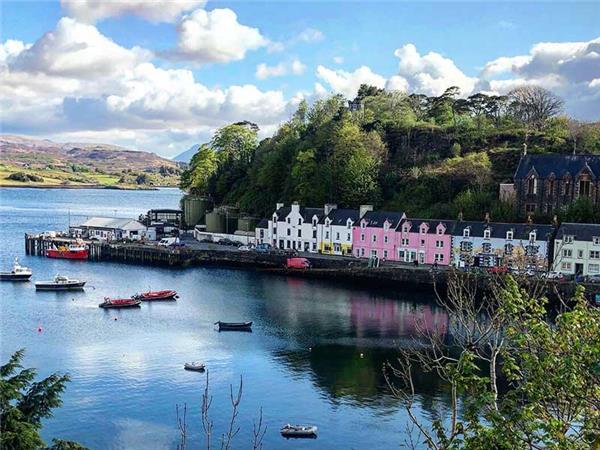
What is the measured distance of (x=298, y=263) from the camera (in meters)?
53.3

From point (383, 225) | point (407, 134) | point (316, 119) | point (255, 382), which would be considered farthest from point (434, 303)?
point (316, 119)

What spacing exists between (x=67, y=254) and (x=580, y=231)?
146ft

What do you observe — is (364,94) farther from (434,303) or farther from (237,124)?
(434,303)

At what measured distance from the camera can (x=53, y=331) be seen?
33719 millimetres

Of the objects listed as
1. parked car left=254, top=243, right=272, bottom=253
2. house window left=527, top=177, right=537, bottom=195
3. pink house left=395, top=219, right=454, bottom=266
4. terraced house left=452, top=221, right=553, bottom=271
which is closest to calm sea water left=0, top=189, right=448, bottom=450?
terraced house left=452, top=221, right=553, bottom=271

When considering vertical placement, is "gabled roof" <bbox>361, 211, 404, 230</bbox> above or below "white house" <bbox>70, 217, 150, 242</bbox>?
above

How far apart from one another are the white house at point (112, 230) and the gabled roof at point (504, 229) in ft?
110

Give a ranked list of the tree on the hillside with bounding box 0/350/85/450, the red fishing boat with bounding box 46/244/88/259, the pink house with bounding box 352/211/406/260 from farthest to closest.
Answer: the red fishing boat with bounding box 46/244/88/259
the pink house with bounding box 352/211/406/260
the tree on the hillside with bounding box 0/350/85/450

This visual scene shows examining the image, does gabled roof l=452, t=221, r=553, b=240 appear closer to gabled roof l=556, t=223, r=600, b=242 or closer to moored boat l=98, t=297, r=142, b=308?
gabled roof l=556, t=223, r=600, b=242

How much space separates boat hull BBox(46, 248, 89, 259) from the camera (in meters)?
62.2

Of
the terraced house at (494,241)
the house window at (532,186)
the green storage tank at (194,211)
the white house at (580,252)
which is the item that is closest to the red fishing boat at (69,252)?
the green storage tank at (194,211)

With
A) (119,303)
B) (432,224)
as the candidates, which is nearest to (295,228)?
(432,224)

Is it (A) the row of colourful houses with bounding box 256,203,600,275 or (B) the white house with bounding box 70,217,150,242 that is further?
(B) the white house with bounding box 70,217,150,242

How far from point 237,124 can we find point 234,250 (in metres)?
41.5
